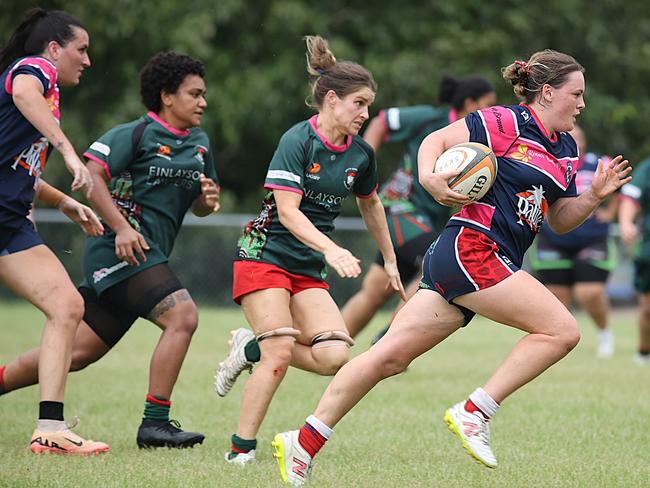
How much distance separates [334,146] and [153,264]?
4.10 ft

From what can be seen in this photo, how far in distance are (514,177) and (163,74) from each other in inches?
90.9

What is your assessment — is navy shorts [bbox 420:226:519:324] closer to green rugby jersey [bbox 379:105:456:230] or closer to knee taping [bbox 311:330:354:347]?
knee taping [bbox 311:330:354:347]

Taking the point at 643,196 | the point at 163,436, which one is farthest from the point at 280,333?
the point at 643,196

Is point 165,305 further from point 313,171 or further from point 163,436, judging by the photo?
point 313,171

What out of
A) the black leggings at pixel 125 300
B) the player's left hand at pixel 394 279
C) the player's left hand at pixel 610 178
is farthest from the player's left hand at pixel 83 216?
the player's left hand at pixel 610 178

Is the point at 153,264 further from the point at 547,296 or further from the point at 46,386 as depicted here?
the point at 547,296

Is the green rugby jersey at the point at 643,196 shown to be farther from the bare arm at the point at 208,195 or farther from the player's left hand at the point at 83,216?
the player's left hand at the point at 83,216

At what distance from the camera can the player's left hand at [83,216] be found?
5.56 metres

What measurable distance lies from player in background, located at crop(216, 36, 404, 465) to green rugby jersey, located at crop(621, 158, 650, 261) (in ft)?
17.4

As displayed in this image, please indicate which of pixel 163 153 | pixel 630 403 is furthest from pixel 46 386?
pixel 630 403

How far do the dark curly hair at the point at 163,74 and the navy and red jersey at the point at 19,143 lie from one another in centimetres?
71

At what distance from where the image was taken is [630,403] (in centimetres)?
752

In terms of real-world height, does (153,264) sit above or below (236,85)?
above

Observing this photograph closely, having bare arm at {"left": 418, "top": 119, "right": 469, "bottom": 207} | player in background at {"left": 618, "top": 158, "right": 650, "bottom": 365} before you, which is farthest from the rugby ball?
player in background at {"left": 618, "top": 158, "right": 650, "bottom": 365}
